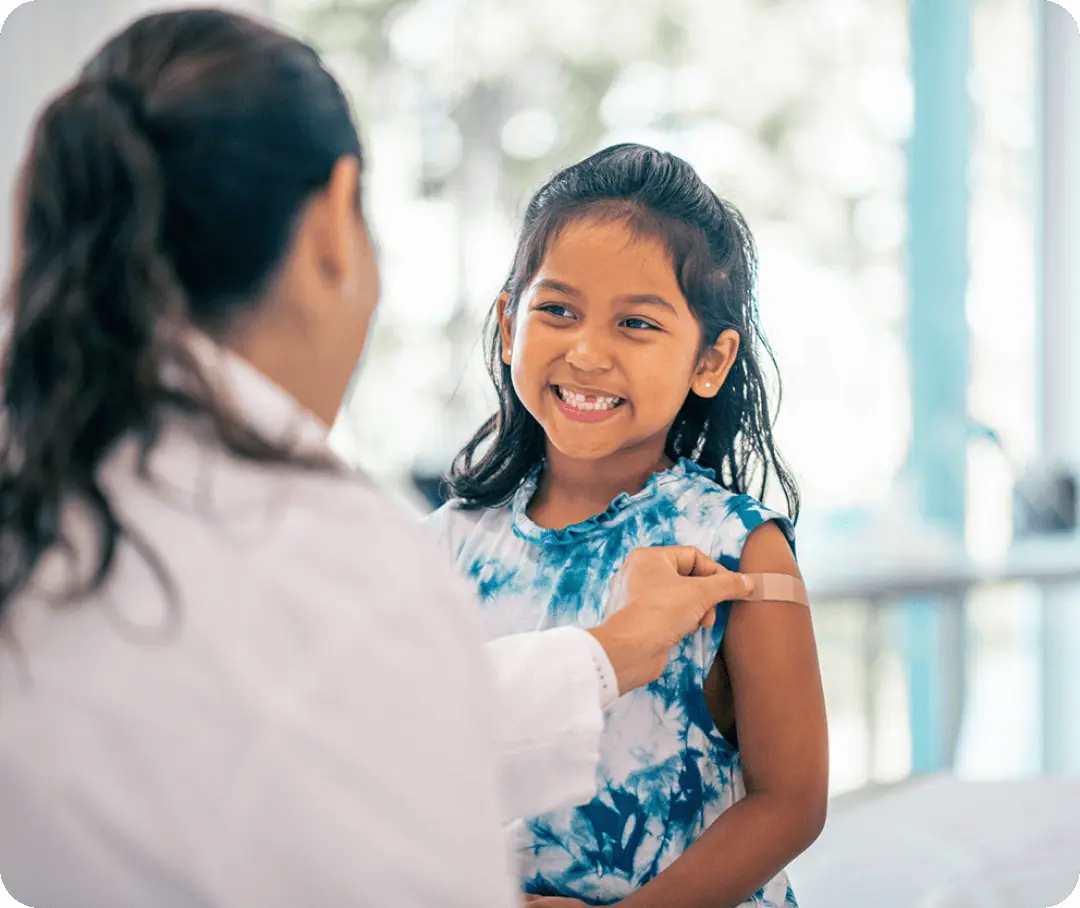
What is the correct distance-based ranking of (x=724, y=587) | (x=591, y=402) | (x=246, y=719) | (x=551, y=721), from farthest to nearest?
(x=591, y=402)
(x=724, y=587)
(x=551, y=721)
(x=246, y=719)

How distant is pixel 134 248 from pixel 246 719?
10.9 inches

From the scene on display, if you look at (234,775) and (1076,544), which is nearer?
(234,775)

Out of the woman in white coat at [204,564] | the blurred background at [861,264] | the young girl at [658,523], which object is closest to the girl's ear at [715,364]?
the young girl at [658,523]

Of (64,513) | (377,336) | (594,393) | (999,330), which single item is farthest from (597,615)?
(999,330)

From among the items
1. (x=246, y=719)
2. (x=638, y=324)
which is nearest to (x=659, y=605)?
(x=638, y=324)

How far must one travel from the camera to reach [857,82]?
125 inches

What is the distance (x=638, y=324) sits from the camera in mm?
1131

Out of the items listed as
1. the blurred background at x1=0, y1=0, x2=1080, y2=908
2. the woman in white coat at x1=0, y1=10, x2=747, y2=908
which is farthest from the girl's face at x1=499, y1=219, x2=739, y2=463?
the blurred background at x1=0, y1=0, x2=1080, y2=908

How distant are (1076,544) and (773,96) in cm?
140

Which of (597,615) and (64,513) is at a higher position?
(64,513)

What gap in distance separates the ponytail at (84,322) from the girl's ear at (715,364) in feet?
1.99

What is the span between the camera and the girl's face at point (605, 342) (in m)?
1.12

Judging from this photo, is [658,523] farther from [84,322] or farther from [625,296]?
[84,322]

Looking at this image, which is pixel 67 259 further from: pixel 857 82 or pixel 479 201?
pixel 857 82
